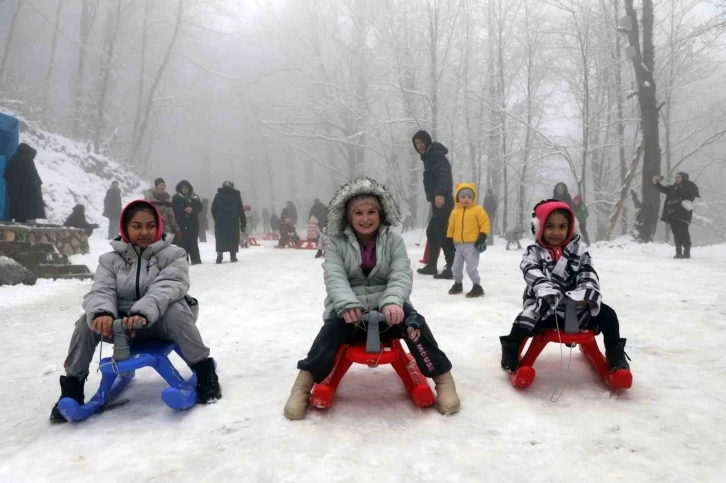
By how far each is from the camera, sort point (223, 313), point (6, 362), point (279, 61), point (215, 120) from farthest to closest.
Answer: point (215, 120), point (279, 61), point (223, 313), point (6, 362)

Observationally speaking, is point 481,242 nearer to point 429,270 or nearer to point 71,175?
point 429,270

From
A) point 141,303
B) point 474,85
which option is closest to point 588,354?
point 141,303

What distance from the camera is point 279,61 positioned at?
45.3 m

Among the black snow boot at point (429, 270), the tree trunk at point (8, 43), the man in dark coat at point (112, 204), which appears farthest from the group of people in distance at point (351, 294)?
the tree trunk at point (8, 43)

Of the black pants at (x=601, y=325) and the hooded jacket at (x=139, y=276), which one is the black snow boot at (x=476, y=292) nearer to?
the black pants at (x=601, y=325)

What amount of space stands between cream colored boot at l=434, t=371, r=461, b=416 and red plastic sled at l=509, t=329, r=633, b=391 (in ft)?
1.59

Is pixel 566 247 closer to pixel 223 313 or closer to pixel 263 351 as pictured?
pixel 263 351

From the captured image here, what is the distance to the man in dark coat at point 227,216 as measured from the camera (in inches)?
430

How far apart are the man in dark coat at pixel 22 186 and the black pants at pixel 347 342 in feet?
31.7

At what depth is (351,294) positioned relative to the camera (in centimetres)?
265

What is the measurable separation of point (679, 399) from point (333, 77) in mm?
23027

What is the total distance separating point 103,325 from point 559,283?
8.65 feet

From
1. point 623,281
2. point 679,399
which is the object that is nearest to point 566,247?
point 679,399

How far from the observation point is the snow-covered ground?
6.53 feet
